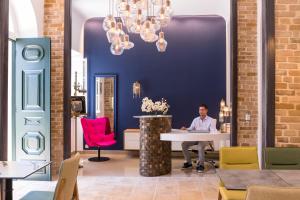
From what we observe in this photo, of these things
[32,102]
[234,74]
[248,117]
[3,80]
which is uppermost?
[234,74]

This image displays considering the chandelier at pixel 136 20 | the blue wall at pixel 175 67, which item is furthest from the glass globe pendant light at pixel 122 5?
the blue wall at pixel 175 67

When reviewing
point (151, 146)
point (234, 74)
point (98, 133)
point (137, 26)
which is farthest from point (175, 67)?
point (137, 26)

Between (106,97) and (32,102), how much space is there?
3.41m

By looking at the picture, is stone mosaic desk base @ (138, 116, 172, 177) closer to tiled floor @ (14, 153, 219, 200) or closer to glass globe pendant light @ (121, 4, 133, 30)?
tiled floor @ (14, 153, 219, 200)

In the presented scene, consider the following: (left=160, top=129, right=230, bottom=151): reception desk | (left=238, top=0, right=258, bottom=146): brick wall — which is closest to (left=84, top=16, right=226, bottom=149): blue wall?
(left=160, top=129, right=230, bottom=151): reception desk

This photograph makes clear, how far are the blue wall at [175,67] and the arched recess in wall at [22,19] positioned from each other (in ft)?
10.3

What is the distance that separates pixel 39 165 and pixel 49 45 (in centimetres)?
306

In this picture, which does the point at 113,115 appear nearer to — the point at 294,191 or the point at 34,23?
the point at 34,23

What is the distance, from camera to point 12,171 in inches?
111

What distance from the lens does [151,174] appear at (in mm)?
6051

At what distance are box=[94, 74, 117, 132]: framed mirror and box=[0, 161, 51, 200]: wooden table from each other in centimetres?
576

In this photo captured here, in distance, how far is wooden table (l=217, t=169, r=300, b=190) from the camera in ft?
8.17

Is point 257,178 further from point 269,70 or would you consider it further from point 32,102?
point 32,102

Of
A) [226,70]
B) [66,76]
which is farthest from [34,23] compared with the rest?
[226,70]
